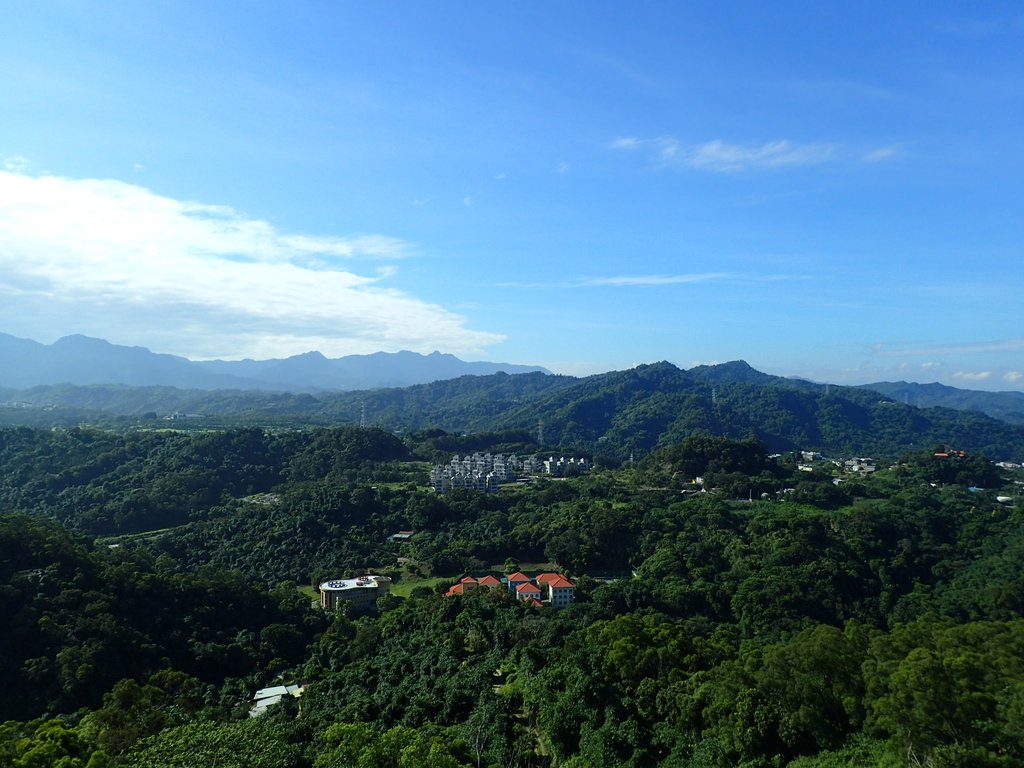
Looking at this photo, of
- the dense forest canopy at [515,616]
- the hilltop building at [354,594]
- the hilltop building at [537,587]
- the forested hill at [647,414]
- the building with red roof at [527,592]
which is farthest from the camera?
the forested hill at [647,414]

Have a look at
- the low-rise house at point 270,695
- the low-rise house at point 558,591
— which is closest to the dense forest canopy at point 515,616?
the low-rise house at point 270,695

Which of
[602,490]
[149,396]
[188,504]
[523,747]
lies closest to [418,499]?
[602,490]

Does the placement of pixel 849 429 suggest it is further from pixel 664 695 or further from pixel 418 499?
pixel 664 695

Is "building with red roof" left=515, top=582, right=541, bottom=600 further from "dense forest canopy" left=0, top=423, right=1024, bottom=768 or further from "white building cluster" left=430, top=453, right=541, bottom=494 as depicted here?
"white building cluster" left=430, top=453, right=541, bottom=494

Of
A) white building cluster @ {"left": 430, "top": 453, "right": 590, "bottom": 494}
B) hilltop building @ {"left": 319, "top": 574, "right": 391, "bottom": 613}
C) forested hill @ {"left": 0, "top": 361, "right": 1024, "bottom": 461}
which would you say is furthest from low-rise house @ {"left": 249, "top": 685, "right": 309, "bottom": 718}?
forested hill @ {"left": 0, "top": 361, "right": 1024, "bottom": 461}

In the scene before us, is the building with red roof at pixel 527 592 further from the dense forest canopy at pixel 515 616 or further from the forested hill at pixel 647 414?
the forested hill at pixel 647 414

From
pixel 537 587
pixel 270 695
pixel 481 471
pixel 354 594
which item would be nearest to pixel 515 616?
pixel 537 587

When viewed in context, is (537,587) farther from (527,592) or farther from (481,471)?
(481,471)
